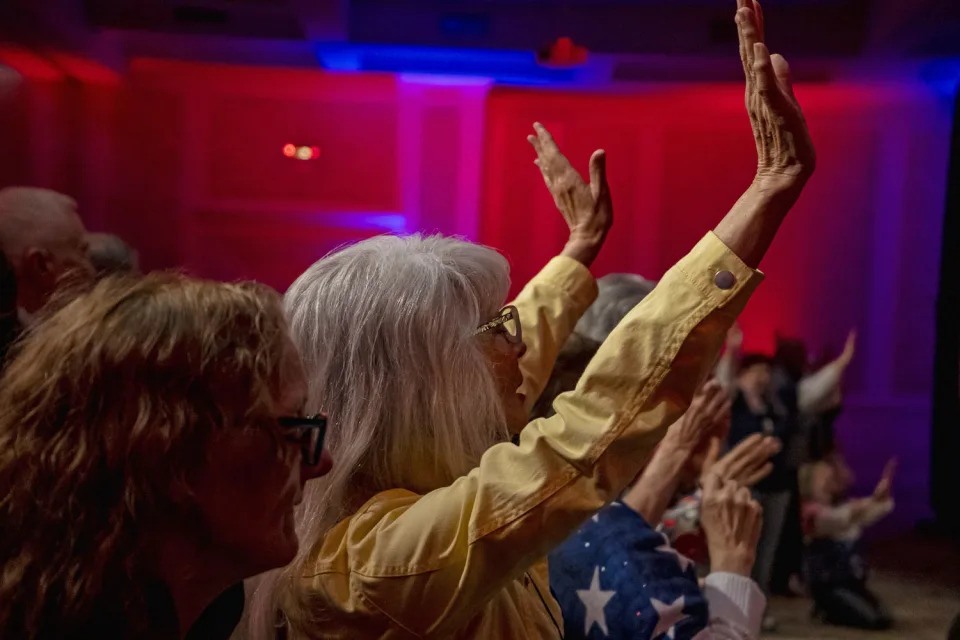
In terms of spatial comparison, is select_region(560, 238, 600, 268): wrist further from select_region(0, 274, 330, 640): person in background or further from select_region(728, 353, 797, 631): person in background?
select_region(728, 353, 797, 631): person in background

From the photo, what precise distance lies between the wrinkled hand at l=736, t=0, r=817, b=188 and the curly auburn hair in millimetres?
564

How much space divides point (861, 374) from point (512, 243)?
2.18 m

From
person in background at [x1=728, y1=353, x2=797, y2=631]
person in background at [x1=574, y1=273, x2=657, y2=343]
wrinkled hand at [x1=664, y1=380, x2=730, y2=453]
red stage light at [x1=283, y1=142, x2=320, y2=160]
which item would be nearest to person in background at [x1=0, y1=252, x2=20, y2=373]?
person in background at [x1=574, y1=273, x2=657, y2=343]

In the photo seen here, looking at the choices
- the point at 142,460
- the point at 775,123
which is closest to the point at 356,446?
the point at 142,460

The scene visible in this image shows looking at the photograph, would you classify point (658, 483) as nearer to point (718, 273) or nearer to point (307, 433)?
point (718, 273)

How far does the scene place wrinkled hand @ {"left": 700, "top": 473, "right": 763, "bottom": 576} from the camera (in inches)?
59.2

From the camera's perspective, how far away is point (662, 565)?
4.52 ft

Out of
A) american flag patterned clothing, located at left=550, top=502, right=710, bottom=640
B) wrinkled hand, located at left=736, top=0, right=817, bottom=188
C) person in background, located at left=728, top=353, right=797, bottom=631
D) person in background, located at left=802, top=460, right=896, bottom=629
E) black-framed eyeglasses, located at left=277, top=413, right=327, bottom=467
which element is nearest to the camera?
black-framed eyeglasses, located at left=277, top=413, right=327, bottom=467

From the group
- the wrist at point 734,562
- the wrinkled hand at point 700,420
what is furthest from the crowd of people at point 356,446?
the wrinkled hand at point 700,420

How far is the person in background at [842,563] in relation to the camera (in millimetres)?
3775

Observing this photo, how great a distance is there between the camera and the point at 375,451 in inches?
43.1

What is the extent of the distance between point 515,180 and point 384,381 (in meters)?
4.11

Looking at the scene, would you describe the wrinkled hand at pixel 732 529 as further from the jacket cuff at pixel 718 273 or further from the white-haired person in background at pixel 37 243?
the white-haired person in background at pixel 37 243

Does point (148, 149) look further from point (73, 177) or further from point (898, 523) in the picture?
point (898, 523)
